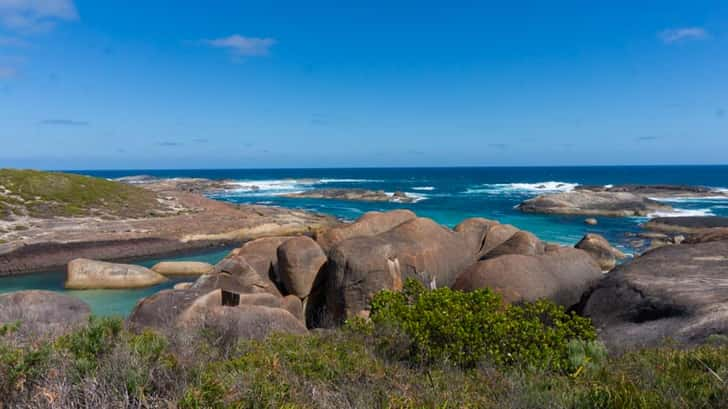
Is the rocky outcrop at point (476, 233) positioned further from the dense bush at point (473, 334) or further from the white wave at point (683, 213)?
the white wave at point (683, 213)

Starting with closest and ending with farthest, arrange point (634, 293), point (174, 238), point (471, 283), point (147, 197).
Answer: point (634, 293) → point (471, 283) → point (174, 238) → point (147, 197)

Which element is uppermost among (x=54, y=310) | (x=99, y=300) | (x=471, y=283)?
(x=471, y=283)

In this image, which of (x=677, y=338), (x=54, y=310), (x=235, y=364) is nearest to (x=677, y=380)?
(x=677, y=338)

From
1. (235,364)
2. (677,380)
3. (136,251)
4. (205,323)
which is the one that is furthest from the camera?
(136,251)

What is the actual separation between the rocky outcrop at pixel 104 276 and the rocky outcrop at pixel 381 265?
13484 millimetres

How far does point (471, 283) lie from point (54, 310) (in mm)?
14469

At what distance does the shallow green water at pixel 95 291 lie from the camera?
22.4 m

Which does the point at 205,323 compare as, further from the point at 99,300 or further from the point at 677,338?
the point at 99,300

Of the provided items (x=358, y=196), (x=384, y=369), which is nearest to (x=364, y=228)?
(x=384, y=369)

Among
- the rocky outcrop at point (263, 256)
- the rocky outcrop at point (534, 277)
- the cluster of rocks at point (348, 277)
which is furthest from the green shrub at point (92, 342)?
the rocky outcrop at point (263, 256)

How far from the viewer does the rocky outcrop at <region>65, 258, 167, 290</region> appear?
25.7m

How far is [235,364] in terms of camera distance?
269 inches

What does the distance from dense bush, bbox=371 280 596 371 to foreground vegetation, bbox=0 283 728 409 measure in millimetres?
22

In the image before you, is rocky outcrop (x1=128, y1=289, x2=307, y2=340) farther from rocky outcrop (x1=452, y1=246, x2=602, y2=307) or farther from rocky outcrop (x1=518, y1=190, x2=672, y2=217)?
rocky outcrop (x1=518, y1=190, x2=672, y2=217)
